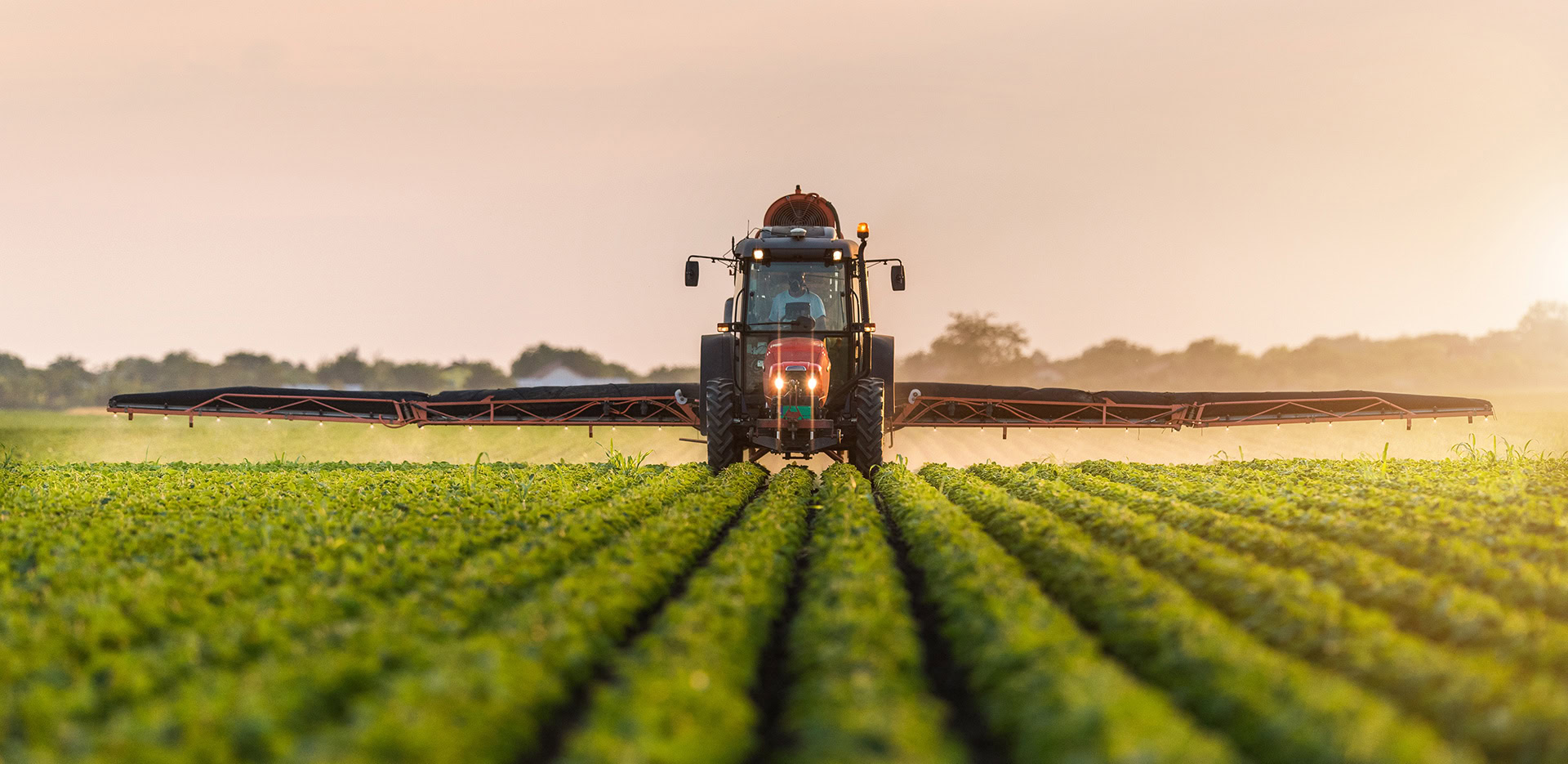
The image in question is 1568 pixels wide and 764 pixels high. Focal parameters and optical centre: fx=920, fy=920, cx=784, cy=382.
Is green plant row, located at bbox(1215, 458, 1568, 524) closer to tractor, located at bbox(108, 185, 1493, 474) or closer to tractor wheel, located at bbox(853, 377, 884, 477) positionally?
tractor, located at bbox(108, 185, 1493, 474)

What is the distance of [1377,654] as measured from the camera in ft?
14.7

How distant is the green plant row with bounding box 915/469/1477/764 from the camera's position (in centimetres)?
344

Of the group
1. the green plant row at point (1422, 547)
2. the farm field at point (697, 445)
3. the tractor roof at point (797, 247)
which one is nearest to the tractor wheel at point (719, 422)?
the tractor roof at point (797, 247)

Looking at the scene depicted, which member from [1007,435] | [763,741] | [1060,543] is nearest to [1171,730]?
[763,741]

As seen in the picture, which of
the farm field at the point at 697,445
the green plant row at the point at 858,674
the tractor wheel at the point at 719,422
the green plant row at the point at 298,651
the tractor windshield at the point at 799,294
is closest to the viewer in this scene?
the green plant row at the point at 858,674

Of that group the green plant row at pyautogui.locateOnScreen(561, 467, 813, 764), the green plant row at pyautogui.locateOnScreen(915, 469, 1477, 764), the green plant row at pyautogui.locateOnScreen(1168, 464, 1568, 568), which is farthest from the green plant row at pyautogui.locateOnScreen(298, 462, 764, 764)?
the green plant row at pyautogui.locateOnScreen(1168, 464, 1568, 568)

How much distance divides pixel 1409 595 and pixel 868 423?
8808 millimetres

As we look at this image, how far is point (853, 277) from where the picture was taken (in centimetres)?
1448

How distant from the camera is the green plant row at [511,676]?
330 centimetres

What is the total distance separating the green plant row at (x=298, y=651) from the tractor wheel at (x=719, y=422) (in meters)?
7.15

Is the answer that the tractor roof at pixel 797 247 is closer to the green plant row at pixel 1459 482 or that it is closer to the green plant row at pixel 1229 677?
the green plant row at pixel 1459 482

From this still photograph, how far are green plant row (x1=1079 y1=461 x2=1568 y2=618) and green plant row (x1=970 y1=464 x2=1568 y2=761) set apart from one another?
3.94 feet

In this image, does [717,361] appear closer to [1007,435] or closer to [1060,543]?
[1007,435]

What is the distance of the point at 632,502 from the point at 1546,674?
24.3ft
